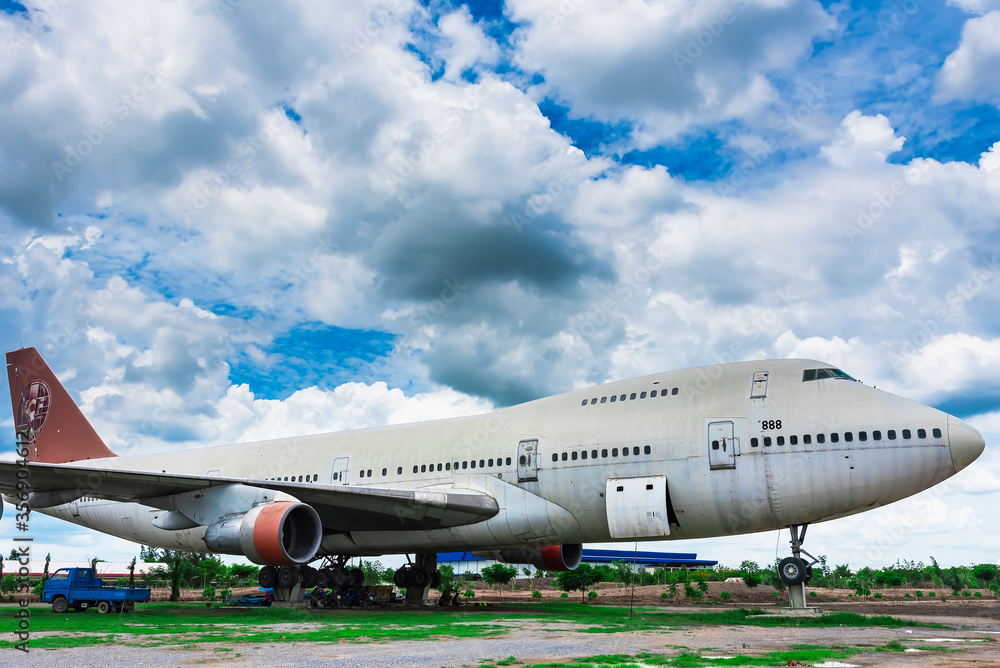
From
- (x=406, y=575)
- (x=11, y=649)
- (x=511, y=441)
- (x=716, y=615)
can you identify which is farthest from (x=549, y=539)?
(x=11, y=649)

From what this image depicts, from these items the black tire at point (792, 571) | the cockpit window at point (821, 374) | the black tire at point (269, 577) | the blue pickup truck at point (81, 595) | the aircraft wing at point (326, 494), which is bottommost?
the blue pickup truck at point (81, 595)

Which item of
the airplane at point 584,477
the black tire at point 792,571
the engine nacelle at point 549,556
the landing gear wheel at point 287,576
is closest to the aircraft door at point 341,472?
the airplane at point 584,477

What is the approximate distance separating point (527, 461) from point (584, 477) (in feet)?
5.33

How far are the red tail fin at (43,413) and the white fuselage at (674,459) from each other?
44.5 feet

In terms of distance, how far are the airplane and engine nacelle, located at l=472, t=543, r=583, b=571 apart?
79mm

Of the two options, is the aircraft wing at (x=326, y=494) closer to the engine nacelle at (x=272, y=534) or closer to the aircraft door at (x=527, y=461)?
the engine nacelle at (x=272, y=534)

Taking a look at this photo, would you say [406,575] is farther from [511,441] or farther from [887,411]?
[887,411]

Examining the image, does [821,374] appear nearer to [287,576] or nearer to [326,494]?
[326,494]

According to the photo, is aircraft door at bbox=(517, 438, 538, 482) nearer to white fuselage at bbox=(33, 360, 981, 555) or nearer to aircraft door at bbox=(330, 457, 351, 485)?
white fuselage at bbox=(33, 360, 981, 555)

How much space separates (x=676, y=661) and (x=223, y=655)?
18.0ft

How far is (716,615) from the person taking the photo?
1702 centimetres

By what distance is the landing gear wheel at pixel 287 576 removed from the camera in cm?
1834

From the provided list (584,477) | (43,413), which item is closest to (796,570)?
(584,477)

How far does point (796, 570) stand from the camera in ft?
49.2
